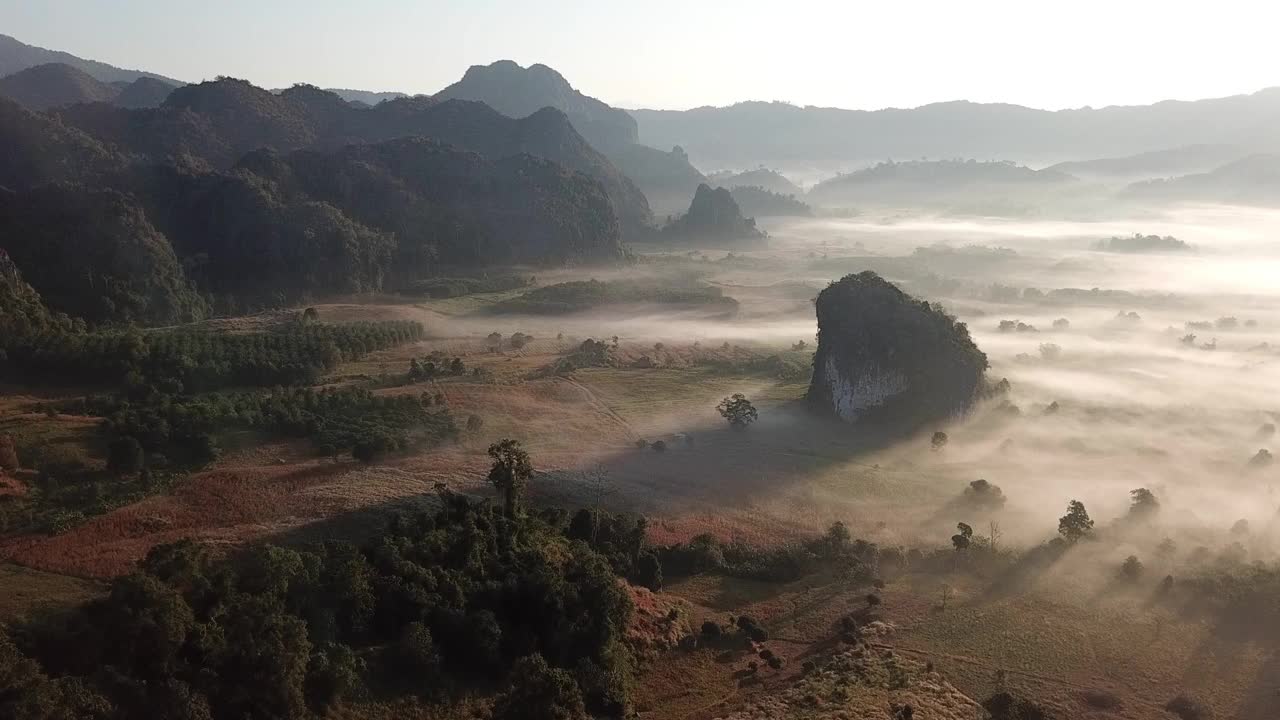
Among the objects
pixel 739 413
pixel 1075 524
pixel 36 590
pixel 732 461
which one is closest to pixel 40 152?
pixel 36 590

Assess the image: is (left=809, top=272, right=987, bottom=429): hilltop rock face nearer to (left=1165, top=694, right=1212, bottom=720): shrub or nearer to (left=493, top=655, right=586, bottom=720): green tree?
(left=1165, top=694, right=1212, bottom=720): shrub

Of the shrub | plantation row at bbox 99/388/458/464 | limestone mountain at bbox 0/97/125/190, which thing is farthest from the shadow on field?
limestone mountain at bbox 0/97/125/190

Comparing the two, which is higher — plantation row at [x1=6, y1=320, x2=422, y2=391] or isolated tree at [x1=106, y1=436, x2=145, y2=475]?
plantation row at [x1=6, y1=320, x2=422, y2=391]

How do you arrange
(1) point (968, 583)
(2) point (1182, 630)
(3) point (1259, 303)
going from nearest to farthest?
(2) point (1182, 630)
(1) point (968, 583)
(3) point (1259, 303)

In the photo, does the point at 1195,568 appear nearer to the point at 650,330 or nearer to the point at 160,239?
the point at 650,330

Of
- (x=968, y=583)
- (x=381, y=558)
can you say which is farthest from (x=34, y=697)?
(x=968, y=583)

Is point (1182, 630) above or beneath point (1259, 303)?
beneath
